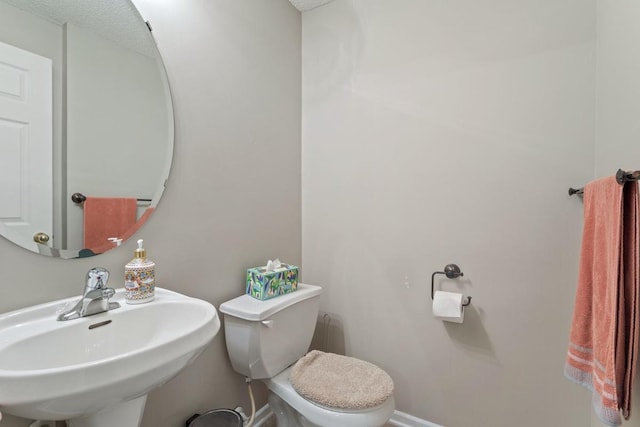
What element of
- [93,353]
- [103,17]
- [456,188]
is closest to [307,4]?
[103,17]

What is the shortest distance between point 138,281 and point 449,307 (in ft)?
4.21

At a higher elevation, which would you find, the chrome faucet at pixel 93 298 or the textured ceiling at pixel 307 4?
the textured ceiling at pixel 307 4

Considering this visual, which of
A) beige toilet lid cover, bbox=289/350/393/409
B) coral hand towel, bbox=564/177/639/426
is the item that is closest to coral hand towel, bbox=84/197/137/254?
beige toilet lid cover, bbox=289/350/393/409

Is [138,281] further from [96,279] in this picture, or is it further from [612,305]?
[612,305]

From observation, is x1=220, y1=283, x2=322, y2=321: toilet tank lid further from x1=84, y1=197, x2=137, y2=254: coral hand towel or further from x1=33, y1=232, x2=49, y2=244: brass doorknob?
x1=33, y1=232, x2=49, y2=244: brass doorknob

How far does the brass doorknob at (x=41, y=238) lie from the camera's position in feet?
2.88

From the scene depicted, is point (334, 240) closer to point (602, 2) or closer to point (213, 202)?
point (213, 202)

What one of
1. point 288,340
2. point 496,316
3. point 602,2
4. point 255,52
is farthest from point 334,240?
point 602,2

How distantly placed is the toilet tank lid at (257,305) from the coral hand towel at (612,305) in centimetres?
109

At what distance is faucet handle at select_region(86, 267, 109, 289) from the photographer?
89 cm

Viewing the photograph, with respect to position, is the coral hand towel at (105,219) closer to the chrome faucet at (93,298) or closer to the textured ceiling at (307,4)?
the chrome faucet at (93,298)

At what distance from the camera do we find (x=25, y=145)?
0.87 m

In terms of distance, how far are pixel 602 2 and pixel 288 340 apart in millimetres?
1931

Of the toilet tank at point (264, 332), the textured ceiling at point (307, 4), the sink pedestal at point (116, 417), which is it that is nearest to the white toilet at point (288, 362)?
the toilet tank at point (264, 332)
